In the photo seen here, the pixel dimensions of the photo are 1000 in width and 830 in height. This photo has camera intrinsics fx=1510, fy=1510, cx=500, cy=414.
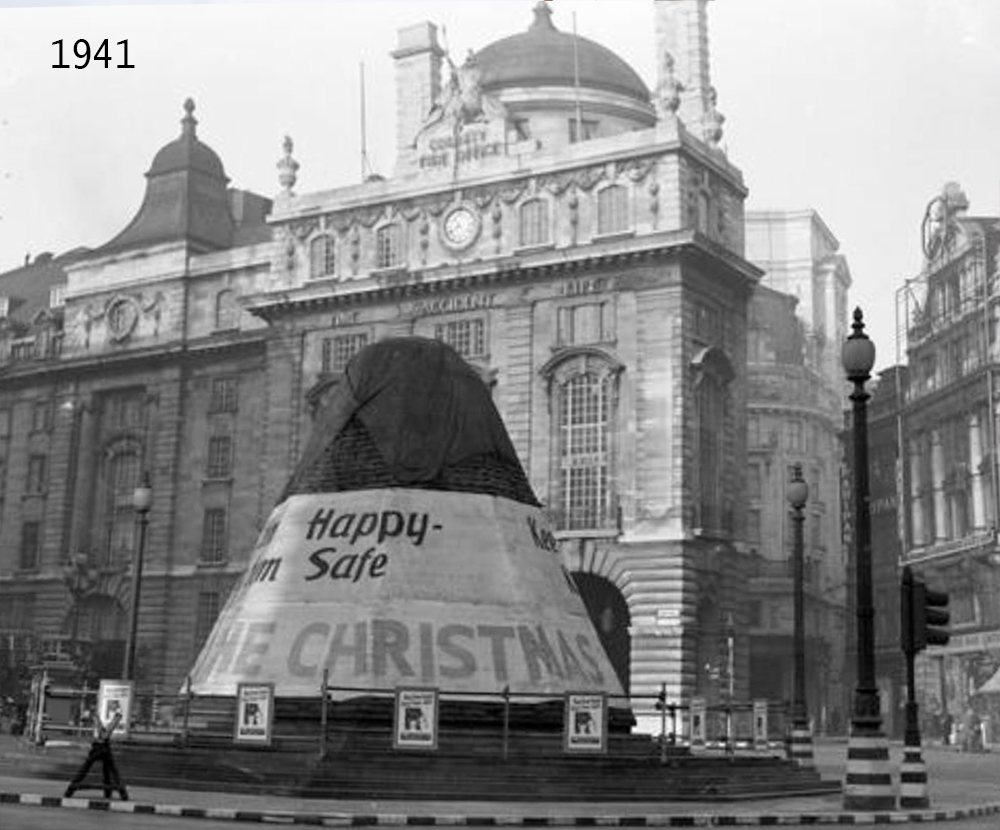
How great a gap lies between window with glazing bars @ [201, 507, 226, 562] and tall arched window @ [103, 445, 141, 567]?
453cm

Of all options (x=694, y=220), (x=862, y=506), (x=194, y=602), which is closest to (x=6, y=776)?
(x=862, y=506)

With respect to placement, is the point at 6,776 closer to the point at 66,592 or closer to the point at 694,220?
the point at 694,220

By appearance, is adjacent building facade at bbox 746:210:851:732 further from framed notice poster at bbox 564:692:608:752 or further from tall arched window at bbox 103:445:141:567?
framed notice poster at bbox 564:692:608:752

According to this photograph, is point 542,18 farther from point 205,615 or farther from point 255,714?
point 255,714

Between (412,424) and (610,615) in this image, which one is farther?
(610,615)

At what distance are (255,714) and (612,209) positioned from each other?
3745cm

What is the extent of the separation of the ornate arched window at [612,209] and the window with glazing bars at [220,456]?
22098 mm

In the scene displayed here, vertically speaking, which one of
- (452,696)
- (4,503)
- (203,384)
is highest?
(203,384)

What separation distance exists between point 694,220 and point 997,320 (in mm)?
15333

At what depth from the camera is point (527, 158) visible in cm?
5912

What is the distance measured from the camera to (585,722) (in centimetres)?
2314

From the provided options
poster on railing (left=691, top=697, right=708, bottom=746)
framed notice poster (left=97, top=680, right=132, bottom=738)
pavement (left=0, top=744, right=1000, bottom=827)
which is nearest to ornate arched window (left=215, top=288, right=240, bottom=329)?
poster on railing (left=691, top=697, right=708, bottom=746)

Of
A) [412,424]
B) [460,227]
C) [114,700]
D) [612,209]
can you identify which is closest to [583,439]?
[612,209]

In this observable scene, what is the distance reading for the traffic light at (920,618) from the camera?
65.9ft
